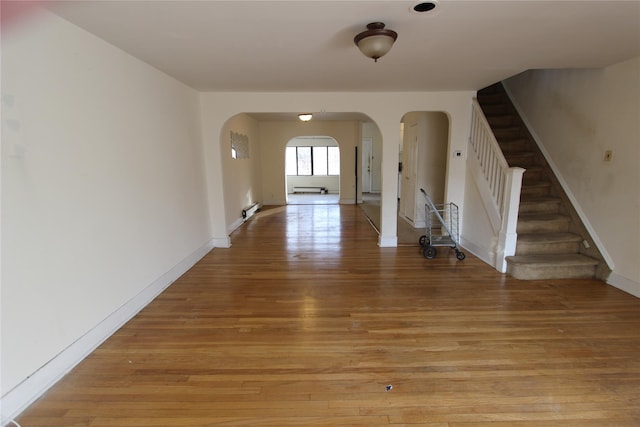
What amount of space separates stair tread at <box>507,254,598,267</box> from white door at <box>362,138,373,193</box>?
804cm

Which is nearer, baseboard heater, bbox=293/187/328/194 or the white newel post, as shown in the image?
the white newel post

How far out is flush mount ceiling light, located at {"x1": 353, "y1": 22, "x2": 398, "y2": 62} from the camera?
205cm

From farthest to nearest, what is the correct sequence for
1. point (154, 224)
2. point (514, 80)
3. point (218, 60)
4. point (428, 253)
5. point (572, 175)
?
point (514, 80) < point (428, 253) < point (572, 175) < point (154, 224) < point (218, 60)

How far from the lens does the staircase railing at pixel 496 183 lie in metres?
3.45

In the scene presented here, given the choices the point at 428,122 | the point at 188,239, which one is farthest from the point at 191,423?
the point at 428,122

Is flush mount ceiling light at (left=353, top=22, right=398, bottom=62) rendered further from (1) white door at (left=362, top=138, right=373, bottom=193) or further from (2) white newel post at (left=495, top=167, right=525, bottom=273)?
(1) white door at (left=362, top=138, right=373, bottom=193)

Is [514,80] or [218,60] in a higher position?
[514,80]

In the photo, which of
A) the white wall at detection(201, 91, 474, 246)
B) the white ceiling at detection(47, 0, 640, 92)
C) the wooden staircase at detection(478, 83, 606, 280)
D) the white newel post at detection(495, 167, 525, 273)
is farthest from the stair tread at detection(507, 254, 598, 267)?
the white ceiling at detection(47, 0, 640, 92)

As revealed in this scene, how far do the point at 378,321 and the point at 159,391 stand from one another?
1.65m

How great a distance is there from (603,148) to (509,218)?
1155mm

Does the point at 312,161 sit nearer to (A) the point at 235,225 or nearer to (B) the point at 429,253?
(A) the point at 235,225

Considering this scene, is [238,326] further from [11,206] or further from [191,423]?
[11,206]

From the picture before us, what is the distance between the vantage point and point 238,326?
252cm

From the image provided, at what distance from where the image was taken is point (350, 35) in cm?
225
